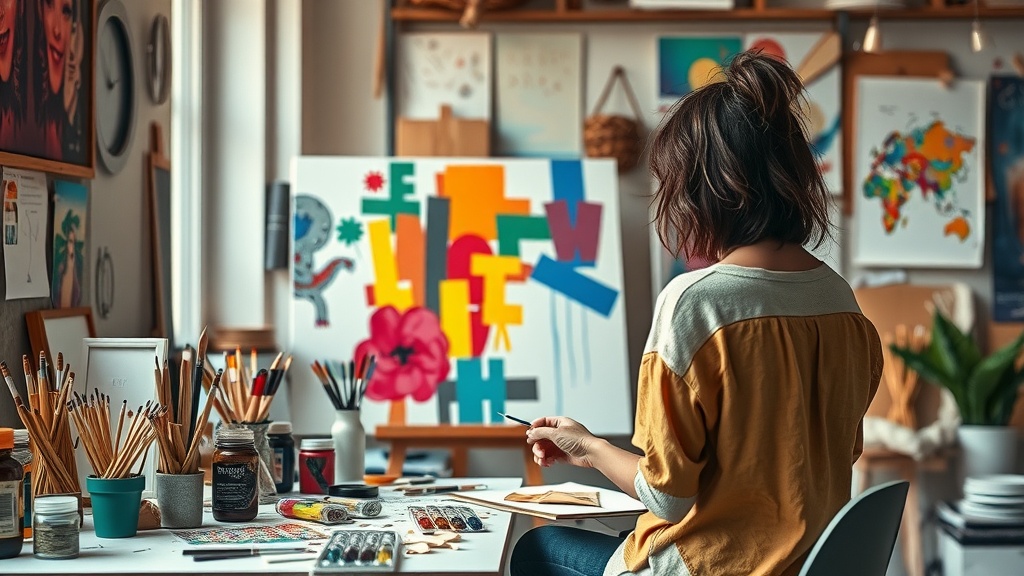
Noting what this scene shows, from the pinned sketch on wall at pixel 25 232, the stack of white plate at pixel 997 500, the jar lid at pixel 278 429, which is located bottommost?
the stack of white plate at pixel 997 500

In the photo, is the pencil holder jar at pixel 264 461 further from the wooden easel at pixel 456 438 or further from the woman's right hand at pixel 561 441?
the wooden easel at pixel 456 438

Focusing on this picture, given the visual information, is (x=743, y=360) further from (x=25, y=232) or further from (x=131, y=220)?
(x=131, y=220)

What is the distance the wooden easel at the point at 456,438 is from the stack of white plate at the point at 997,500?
155cm

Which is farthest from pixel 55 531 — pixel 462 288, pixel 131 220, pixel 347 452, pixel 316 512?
pixel 462 288

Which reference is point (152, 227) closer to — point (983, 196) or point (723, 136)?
point (723, 136)

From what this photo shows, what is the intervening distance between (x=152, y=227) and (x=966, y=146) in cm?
Answer: 291

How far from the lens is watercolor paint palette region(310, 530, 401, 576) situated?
5.01 feet

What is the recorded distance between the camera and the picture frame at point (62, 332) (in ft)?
7.20

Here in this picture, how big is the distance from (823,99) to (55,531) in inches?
131

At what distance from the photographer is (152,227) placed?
10.1ft

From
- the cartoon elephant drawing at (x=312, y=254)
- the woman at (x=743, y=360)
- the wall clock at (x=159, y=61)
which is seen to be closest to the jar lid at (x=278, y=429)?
the woman at (x=743, y=360)

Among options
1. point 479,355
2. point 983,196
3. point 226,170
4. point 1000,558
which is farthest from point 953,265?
point 226,170

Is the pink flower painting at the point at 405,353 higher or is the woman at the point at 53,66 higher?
the woman at the point at 53,66

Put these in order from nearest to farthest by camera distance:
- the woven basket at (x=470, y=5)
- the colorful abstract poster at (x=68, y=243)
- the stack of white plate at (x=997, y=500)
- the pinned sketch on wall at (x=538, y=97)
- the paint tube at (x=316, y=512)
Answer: the paint tube at (x=316, y=512), the colorful abstract poster at (x=68, y=243), the stack of white plate at (x=997, y=500), the woven basket at (x=470, y=5), the pinned sketch on wall at (x=538, y=97)
